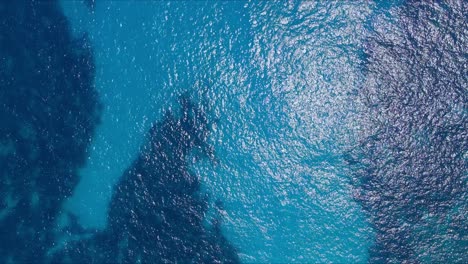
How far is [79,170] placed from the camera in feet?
41.5

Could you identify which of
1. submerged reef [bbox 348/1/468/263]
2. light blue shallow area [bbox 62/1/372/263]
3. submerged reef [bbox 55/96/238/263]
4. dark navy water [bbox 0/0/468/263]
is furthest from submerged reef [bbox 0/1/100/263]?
submerged reef [bbox 348/1/468/263]

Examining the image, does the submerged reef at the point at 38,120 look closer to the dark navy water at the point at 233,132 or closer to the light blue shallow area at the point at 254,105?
the dark navy water at the point at 233,132

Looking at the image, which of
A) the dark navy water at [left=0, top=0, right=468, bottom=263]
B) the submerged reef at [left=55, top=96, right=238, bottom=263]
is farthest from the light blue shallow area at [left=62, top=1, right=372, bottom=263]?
the submerged reef at [left=55, top=96, right=238, bottom=263]

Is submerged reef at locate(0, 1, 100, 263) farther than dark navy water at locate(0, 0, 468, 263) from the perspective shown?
Yes

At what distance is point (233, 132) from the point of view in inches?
471

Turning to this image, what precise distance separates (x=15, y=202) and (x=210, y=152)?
6.51m

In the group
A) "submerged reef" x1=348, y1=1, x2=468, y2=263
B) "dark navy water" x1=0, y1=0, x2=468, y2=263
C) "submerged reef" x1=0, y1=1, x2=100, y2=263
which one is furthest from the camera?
"submerged reef" x1=0, y1=1, x2=100, y2=263

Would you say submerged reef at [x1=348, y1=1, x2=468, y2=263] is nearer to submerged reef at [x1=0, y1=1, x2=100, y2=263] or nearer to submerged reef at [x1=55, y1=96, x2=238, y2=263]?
submerged reef at [x1=55, y1=96, x2=238, y2=263]

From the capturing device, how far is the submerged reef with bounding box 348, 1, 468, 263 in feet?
36.0

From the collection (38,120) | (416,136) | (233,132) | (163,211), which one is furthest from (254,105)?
(38,120)

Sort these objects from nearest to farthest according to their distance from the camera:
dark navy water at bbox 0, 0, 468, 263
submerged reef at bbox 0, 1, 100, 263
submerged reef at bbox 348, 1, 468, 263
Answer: submerged reef at bbox 348, 1, 468, 263 < dark navy water at bbox 0, 0, 468, 263 < submerged reef at bbox 0, 1, 100, 263

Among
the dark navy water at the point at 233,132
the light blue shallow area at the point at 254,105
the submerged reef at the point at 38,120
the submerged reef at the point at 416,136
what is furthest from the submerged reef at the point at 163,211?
the submerged reef at the point at 416,136

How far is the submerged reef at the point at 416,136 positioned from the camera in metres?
11.0

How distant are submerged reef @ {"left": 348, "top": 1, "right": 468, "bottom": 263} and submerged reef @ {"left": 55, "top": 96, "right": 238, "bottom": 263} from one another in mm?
4740
